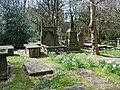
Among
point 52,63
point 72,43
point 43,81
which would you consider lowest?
point 43,81

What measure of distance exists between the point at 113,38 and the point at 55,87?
2878 cm

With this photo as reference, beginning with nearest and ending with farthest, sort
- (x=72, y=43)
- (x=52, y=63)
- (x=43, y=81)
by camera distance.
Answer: (x=43, y=81), (x=52, y=63), (x=72, y=43)

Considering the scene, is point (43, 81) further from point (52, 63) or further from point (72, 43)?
point (72, 43)

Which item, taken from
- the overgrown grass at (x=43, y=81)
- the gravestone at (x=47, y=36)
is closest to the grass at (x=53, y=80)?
the overgrown grass at (x=43, y=81)

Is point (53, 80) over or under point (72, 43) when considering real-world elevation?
under

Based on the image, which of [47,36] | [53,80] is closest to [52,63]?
[53,80]

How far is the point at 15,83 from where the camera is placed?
7.43 metres

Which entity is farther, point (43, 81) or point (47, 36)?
point (47, 36)

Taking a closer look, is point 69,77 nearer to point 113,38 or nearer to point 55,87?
point 55,87

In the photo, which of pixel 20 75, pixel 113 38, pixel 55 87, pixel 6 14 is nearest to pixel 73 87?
pixel 55 87

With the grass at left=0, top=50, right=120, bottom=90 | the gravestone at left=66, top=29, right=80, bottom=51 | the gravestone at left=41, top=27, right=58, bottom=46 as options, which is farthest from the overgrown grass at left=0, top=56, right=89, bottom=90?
the gravestone at left=41, top=27, right=58, bottom=46

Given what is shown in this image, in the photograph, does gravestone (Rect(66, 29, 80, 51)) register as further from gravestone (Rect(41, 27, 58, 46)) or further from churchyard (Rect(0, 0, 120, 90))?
gravestone (Rect(41, 27, 58, 46))

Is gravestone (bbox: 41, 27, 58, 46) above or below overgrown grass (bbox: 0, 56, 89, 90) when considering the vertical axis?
above

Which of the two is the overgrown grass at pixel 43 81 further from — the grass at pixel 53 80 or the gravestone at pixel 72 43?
the gravestone at pixel 72 43
